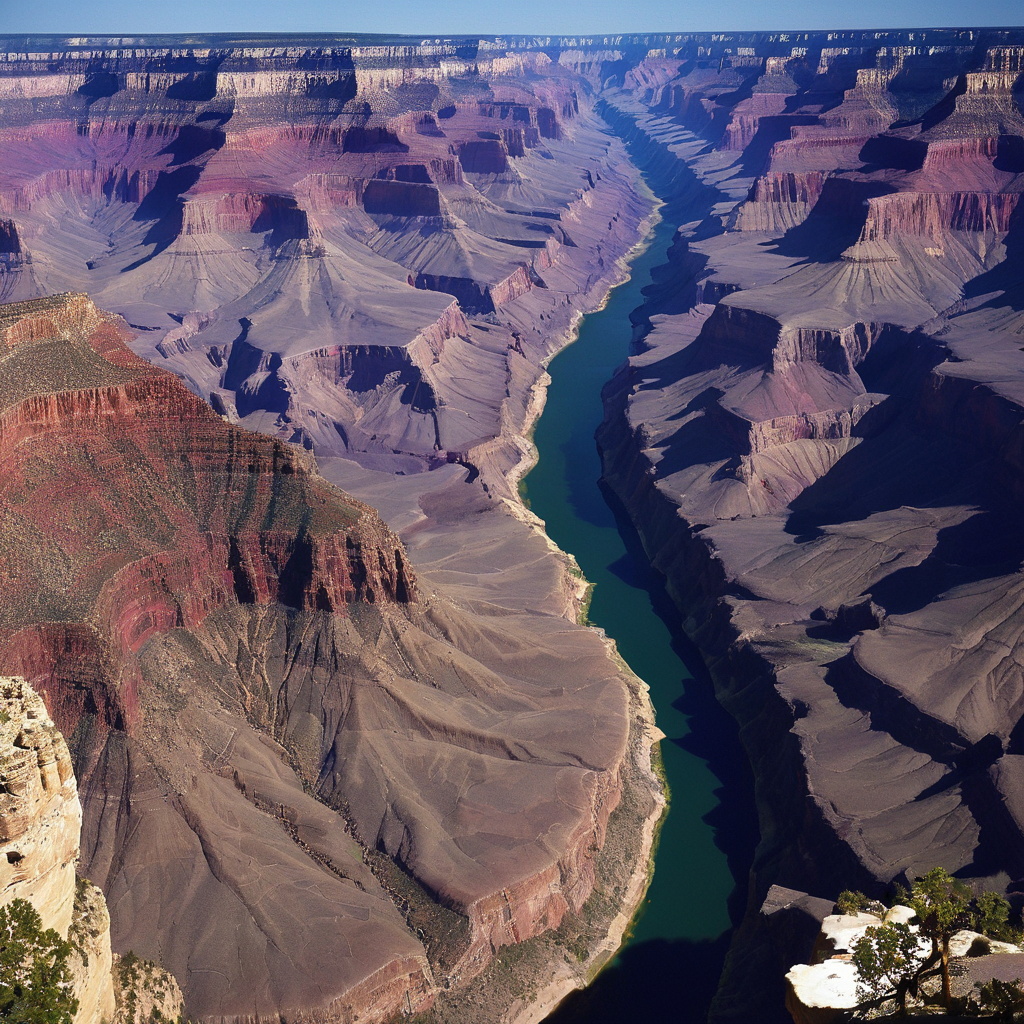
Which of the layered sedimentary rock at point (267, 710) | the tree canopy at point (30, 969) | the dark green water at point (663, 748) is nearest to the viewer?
the tree canopy at point (30, 969)

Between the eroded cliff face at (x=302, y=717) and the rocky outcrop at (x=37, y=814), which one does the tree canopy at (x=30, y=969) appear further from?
the eroded cliff face at (x=302, y=717)

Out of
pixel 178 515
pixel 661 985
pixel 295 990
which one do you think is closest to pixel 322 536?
pixel 178 515

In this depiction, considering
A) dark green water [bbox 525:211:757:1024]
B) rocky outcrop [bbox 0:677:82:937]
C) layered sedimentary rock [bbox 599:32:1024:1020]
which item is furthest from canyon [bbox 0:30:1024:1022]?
rocky outcrop [bbox 0:677:82:937]

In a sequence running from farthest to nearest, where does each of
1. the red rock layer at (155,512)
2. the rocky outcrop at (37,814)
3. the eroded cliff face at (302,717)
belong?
the red rock layer at (155,512)
the eroded cliff face at (302,717)
the rocky outcrop at (37,814)

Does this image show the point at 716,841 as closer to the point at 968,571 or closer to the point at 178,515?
the point at 968,571

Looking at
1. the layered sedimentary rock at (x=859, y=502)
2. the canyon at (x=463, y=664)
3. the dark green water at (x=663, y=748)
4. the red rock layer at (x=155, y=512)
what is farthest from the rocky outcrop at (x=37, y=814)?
the layered sedimentary rock at (x=859, y=502)

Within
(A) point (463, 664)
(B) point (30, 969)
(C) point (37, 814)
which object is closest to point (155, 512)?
(A) point (463, 664)

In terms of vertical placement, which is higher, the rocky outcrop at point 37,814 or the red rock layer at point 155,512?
the rocky outcrop at point 37,814
